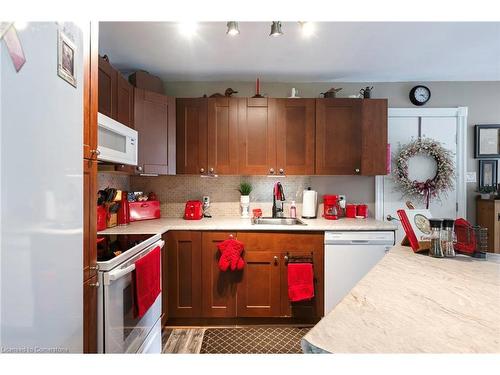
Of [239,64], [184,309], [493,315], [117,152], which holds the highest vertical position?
[239,64]

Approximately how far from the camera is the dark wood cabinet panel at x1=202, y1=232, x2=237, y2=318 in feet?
7.57

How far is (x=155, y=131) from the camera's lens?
2.49 metres

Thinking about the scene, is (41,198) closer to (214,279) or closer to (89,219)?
(89,219)

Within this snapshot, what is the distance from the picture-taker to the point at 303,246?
232 cm

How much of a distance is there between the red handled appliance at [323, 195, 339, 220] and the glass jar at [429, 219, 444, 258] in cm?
152

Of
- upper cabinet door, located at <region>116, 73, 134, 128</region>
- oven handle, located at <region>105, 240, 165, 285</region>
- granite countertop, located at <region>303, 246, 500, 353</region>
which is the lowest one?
oven handle, located at <region>105, 240, 165, 285</region>

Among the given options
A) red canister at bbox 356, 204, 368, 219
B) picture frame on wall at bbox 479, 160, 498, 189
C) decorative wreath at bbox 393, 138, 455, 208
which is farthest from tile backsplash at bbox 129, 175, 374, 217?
picture frame on wall at bbox 479, 160, 498, 189

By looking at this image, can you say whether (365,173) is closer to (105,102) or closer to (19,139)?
(105,102)

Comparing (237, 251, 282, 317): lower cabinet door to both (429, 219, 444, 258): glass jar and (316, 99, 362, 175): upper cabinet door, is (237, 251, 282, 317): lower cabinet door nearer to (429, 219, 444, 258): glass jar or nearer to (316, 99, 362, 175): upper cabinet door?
(316, 99, 362, 175): upper cabinet door

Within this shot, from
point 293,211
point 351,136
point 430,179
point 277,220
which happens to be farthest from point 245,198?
point 430,179

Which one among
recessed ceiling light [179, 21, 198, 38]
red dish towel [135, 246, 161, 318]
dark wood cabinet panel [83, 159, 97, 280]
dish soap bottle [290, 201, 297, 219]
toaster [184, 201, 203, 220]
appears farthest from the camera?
dish soap bottle [290, 201, 297, 219]

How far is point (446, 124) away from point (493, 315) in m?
2.98

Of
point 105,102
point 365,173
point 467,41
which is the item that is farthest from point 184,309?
point 467,41

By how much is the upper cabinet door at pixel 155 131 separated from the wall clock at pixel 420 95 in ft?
8.55
